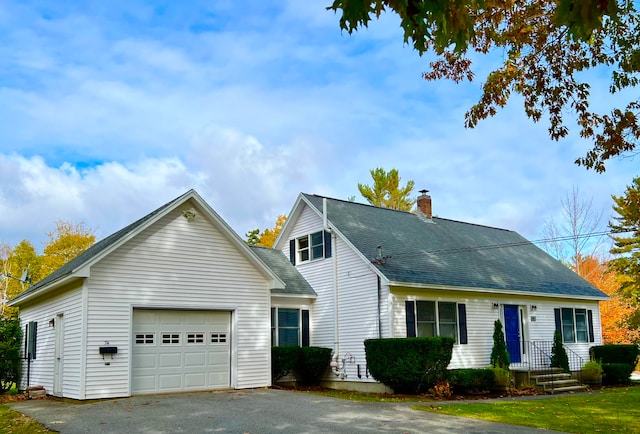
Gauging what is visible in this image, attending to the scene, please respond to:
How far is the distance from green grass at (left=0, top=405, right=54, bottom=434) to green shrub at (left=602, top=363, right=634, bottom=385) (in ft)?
59.3

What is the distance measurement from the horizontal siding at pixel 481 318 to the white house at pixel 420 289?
0.11 ft

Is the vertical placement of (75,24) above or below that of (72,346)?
above

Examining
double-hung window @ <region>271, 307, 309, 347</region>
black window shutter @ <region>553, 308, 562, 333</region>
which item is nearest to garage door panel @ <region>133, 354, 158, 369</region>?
double-hung window @ <region>271, 307, 309, 347</region>

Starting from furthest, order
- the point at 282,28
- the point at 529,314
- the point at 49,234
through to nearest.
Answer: the point at 49,234 < the point at 529,314 < the point at 282,28

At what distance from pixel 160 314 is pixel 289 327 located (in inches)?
204

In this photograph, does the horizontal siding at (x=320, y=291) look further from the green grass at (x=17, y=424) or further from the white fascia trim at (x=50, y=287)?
the green grass at (x=17, y=424)

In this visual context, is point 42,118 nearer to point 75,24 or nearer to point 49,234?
point 75,24

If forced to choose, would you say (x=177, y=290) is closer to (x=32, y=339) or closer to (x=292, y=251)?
(x=32, y=339)

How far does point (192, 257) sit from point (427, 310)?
7.44 meters


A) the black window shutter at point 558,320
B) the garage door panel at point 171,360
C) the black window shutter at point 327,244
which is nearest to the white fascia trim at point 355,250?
the black window shutter at point 327,244

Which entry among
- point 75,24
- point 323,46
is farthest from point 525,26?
point 75,24

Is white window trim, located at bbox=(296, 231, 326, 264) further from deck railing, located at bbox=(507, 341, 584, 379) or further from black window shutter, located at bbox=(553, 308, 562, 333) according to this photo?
black window shutter, located at bbox=(553, 308, 562, 333)

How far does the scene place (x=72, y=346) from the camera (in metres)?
14.9

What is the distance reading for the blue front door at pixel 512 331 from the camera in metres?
20.6
